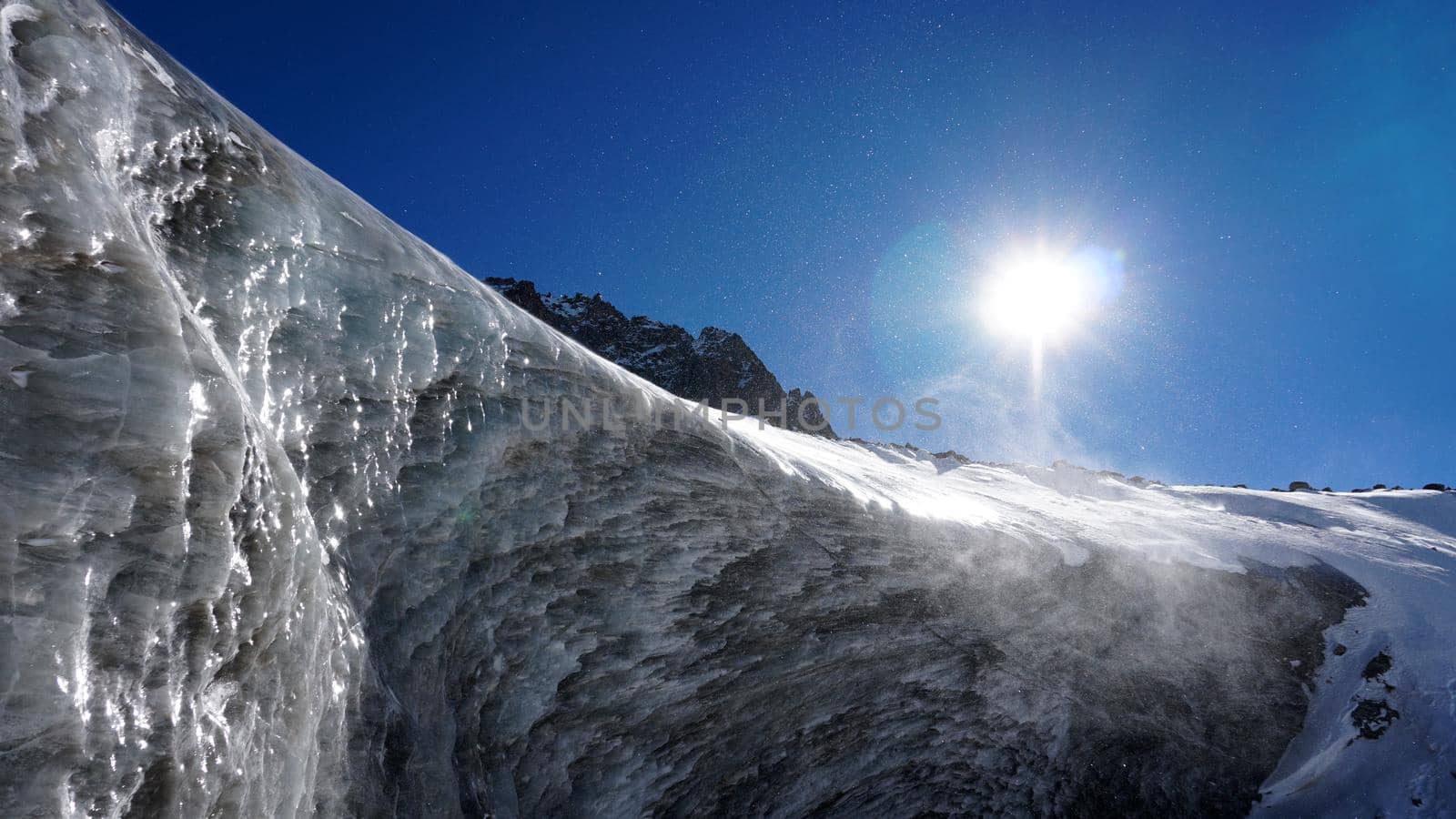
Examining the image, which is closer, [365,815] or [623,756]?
[365,815]

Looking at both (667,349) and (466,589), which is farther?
(667,349)

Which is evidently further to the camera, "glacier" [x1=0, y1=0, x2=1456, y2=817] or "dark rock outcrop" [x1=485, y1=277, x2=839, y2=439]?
"dark rock outcrop" [x1=485, y1=277, x2=839, y2=439]

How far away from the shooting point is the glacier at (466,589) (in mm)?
2455

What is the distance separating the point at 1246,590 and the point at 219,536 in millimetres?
10217

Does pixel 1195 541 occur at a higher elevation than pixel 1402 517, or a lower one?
lower

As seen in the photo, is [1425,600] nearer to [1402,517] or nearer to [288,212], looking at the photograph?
[1402,517]

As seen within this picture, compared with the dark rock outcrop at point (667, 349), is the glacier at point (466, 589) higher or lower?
lower

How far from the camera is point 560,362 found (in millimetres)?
4422

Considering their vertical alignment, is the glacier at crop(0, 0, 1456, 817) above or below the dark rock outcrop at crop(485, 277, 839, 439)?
below

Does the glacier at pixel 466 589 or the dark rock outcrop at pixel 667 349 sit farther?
the dark rock outcrop at pixel 667 349

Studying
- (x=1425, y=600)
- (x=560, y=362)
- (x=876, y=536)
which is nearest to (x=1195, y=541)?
(x=1425, y=600)

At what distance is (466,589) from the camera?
151 inches

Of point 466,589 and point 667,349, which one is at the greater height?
point 667,349

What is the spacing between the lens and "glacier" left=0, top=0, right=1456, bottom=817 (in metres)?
2.46
